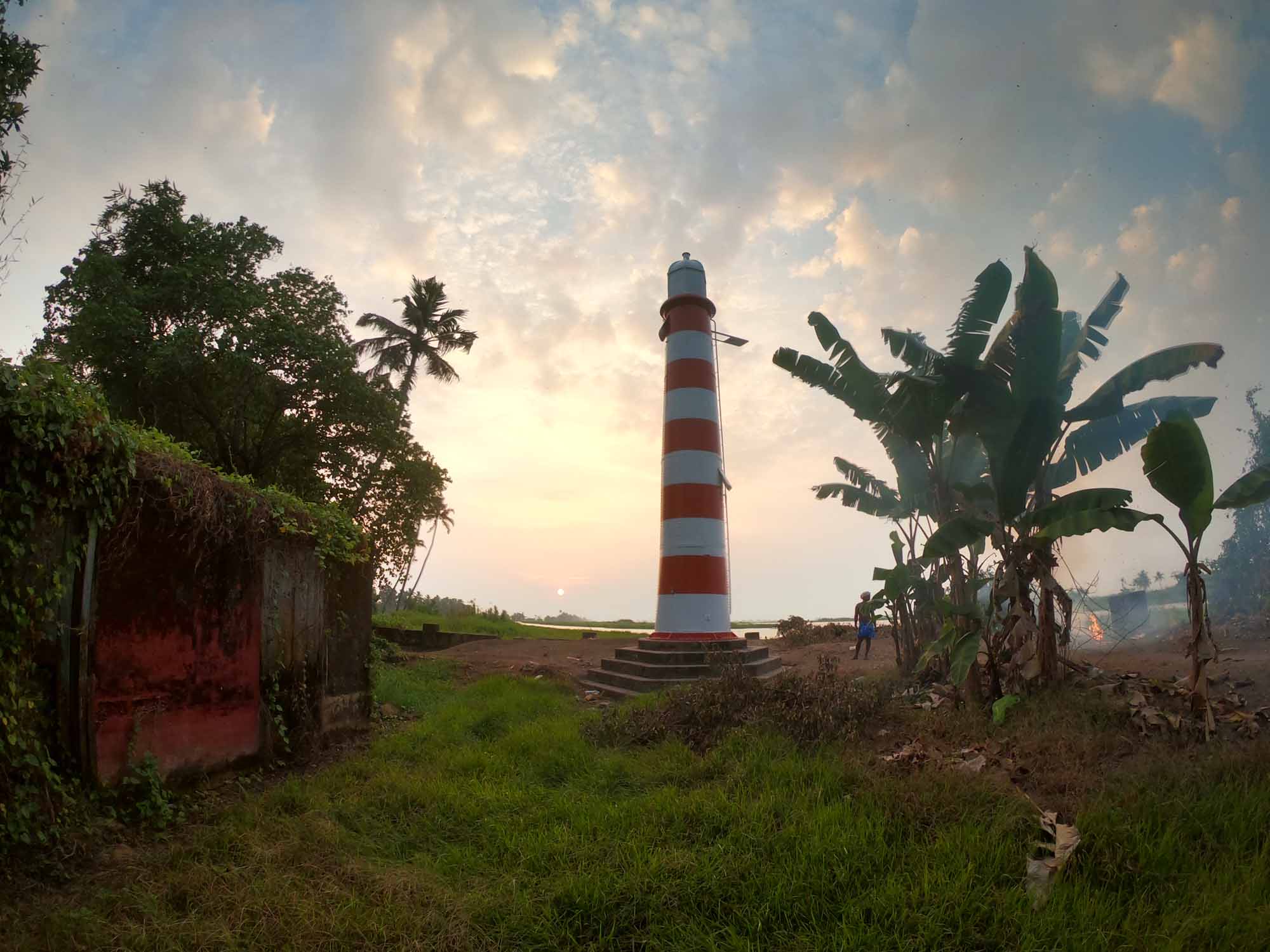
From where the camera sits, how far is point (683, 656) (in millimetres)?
11648

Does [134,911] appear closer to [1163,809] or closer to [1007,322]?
[1163,809]

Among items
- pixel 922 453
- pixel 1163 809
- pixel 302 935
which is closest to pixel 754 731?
pixel 1163 809

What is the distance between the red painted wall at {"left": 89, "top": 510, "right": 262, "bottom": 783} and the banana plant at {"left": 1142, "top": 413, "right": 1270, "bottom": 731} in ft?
25.4

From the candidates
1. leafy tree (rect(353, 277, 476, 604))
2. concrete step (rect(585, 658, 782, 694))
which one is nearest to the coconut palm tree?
leafy tree (rect(353, 277, 476, 604))

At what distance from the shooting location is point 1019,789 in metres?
4.67

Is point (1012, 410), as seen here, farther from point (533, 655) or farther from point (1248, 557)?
point (1248, 557)

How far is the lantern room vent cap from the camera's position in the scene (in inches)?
534

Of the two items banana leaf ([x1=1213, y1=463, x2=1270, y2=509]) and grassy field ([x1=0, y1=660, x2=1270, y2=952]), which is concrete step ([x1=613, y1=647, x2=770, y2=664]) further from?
banana leaf ([x1=1213, y1=463, x2=1270, y2=509])

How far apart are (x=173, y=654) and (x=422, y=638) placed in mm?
11262

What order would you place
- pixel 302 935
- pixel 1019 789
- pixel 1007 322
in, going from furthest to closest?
1. pixel 1007 322
2. pixel 1019 789
3. pixel 302 935

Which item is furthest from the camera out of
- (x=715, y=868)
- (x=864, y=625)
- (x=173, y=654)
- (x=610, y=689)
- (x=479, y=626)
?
(x=479, y=626)

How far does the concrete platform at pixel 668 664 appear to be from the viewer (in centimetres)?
1097

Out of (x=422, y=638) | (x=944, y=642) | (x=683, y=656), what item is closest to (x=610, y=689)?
(x=683, y=656)

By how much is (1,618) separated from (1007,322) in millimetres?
9175
